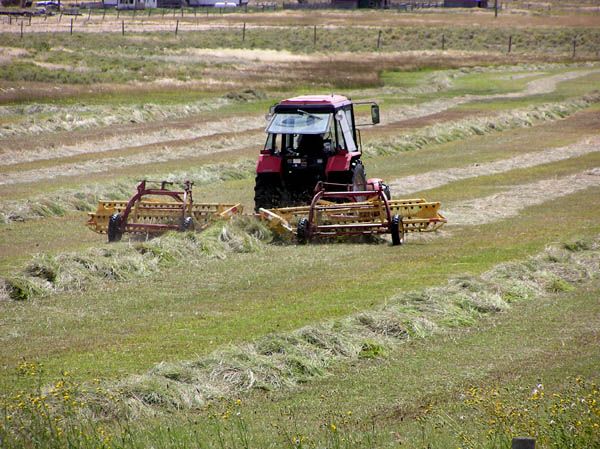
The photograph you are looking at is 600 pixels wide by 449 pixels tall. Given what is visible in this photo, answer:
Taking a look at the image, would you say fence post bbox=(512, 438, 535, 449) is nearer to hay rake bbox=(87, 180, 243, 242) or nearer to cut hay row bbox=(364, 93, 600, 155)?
hay rake bbox=(87, 180, 243, 242)

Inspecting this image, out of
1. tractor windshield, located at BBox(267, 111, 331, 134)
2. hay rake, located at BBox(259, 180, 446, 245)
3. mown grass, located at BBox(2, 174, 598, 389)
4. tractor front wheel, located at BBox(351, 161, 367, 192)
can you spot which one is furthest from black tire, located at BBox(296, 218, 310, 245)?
tractor windshield, located at BBox(267, 111, 331, 134)

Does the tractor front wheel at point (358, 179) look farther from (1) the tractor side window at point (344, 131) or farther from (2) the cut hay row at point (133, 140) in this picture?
Result: (2) the cut hay row at point (133, 140)

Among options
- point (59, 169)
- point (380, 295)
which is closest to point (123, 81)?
point (59, 169)

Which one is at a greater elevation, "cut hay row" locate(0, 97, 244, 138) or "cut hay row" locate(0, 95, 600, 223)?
"cut hay row" locate(0, 95, 600, 223)

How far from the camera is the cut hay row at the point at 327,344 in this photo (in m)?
9.56

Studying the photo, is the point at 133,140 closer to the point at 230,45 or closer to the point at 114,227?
the point at 114,227

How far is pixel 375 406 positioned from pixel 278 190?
10.6 m

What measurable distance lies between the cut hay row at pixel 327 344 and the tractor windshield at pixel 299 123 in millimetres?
5159

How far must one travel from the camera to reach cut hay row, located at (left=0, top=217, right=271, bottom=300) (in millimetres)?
14508

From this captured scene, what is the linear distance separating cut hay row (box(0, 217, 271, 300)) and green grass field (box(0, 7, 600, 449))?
4cm

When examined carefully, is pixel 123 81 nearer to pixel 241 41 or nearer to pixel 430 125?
pixel 430 125

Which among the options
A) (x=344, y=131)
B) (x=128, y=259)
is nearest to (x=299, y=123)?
(x=344, y=131)

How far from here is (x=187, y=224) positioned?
61.6 ft

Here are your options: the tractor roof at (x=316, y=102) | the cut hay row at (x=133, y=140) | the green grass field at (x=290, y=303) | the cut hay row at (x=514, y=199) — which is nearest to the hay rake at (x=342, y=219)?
the green grass field at (x=290, y=303)
